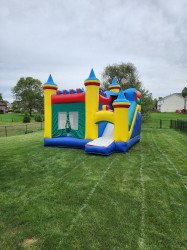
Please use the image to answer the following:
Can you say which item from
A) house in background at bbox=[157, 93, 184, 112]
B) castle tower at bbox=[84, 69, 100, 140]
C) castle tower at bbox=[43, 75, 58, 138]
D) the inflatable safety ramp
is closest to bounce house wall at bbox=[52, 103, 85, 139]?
castle tower at bbox=[43, 75, 58, 138]

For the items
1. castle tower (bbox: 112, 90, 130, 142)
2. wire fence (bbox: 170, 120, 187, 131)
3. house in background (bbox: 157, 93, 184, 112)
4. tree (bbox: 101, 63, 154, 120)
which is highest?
tree (bbox: 101, 63, 154, 120)

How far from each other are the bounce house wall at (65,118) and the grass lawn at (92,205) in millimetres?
3134

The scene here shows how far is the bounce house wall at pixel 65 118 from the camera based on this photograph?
32.7ft

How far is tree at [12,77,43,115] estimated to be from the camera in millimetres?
52531

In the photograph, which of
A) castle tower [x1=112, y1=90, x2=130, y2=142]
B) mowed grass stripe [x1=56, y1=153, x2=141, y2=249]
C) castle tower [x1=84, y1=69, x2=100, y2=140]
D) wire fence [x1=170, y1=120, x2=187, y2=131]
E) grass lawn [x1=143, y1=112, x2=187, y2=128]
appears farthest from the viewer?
grass lawn [x1=143, y1=112, x2=187, y2=128]

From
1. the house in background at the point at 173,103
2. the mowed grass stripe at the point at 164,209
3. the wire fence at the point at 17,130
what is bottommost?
the mowed grass stripe at the point at 164,209

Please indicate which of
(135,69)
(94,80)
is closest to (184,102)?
(135,69)

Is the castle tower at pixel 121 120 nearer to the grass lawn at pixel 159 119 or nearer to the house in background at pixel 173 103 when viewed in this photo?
the grass lawn at pixel 159 119

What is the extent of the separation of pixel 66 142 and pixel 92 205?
6190mm

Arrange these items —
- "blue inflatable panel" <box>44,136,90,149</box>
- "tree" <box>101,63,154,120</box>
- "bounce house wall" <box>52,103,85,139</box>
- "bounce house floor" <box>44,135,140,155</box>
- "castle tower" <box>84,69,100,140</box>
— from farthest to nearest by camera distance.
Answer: "tree" <box>101,63,154,120</box> < "bounce house wall" <box>52,103,85,139</box> < "blue inflatable panel" <box>44,136,90,149</box> < "castle tower" <box>84,69,100,140</box> < "bounce house floor" <box>44,135,140,155</box>

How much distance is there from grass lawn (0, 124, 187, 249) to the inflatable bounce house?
1951 mm

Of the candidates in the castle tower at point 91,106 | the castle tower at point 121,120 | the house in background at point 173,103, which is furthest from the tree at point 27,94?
the castle tower at point 121,120

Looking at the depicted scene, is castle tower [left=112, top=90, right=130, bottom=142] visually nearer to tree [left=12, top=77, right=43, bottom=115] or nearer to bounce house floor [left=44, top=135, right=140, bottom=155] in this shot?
bounce house floor [left=44, top=135, right=140, bottom=155]

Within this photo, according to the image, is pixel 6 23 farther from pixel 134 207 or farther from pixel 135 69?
pixel 135 69
